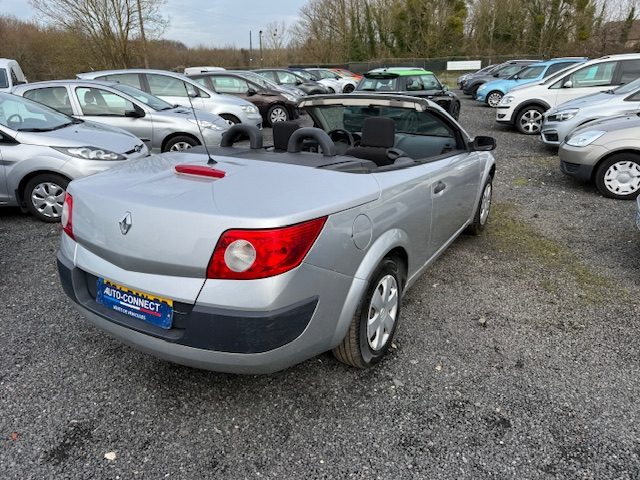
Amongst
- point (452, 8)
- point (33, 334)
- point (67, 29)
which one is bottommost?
point (33, 334)

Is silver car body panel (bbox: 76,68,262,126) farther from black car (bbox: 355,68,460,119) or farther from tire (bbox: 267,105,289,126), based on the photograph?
black car (bbox: 355,68,460,119)

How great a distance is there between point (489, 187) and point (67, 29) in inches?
1030

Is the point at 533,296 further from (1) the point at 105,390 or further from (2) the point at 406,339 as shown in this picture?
(1) the point at 105,390

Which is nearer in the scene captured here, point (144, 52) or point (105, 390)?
point (105, 390)

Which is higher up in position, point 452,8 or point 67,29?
point 452,8

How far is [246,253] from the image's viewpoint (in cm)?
186

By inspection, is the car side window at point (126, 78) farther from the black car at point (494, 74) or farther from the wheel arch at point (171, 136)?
the black car at point (494, 74)

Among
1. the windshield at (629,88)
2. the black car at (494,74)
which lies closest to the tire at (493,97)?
the black car at (494,74)

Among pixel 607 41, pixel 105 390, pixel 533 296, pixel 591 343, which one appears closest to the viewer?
pixel 105 390

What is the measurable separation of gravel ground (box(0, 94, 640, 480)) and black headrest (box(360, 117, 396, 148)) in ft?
3.98

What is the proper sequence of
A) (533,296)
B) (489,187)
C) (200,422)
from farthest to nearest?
1. (489,187)
2. (533,296)
3. (200,422)

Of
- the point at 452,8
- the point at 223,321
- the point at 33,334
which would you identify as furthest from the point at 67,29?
the point at 452,8

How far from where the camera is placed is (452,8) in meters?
41.7

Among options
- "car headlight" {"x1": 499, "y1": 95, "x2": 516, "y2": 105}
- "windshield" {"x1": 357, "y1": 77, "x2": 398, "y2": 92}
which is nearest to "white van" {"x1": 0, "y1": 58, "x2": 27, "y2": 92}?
"windshield" {"x1": 357, "y1": 77, "x2": 398, "y2": 92}
